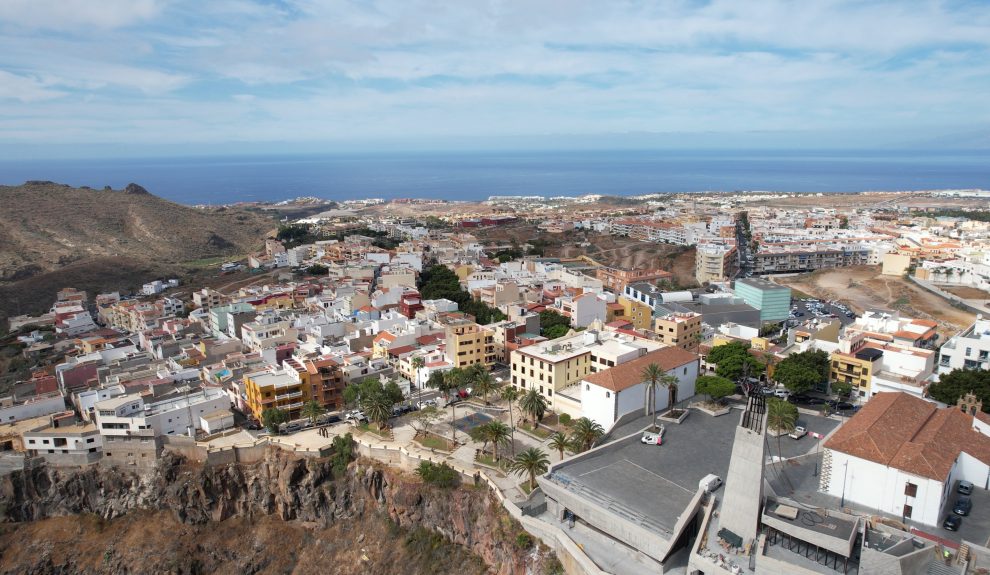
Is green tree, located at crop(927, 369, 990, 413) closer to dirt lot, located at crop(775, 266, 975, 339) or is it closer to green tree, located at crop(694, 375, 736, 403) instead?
green tree, located at crop(694, 375, 736, 403)

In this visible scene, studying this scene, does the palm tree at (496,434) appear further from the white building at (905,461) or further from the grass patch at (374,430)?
the white building at (905,461)

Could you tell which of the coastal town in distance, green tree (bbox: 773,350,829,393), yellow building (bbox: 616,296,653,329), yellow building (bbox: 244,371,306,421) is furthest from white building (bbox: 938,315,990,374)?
yellow building (bbox: 244,371,306,421)

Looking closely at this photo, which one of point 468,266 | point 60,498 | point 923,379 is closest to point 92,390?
point 60,498

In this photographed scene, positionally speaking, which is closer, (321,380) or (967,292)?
(321,380)

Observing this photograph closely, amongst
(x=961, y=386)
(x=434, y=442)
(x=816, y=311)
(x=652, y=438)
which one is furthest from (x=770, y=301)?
(x=434, y=442)

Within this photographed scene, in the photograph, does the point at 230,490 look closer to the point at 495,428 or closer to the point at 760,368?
the point at 495,428

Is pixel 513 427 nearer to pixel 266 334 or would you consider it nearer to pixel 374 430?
pixel 374 430

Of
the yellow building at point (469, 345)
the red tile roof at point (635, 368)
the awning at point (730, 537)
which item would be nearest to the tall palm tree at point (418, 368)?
the yellow building at point (469, 345)
